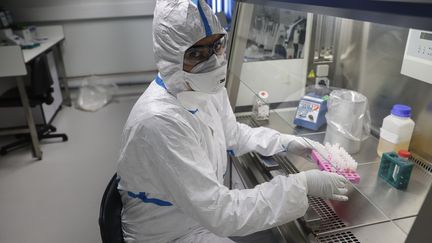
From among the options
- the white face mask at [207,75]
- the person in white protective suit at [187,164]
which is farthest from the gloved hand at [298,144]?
the white face mask at [207,75]

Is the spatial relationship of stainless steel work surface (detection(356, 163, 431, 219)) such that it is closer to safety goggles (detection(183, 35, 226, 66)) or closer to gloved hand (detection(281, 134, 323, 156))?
gloved hand (detection(281, 134, 323, 156))

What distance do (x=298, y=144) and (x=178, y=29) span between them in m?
0.63

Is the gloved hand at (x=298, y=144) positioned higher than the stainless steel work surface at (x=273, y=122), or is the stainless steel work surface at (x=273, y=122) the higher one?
the gloved hand at (x=298, y=144)

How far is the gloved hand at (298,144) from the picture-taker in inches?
47.9

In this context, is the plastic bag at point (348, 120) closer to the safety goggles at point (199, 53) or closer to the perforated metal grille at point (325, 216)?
the perforated metal grille at point (325, 216)

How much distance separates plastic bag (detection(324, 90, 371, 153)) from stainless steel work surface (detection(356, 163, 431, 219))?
0.14m

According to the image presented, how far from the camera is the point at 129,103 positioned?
13.7ft

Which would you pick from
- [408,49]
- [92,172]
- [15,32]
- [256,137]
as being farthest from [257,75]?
[15,32]

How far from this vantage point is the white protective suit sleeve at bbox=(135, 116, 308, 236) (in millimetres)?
917

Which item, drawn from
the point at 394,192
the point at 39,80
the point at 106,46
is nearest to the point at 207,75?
the point at 394,192

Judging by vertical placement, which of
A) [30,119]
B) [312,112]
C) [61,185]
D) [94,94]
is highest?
[312,112]

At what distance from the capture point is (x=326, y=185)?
931 mm

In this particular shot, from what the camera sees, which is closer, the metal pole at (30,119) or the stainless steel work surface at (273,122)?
the stainless steel work surface at (273,122)

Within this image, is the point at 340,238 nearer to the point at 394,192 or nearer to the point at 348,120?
the point at 394,192
